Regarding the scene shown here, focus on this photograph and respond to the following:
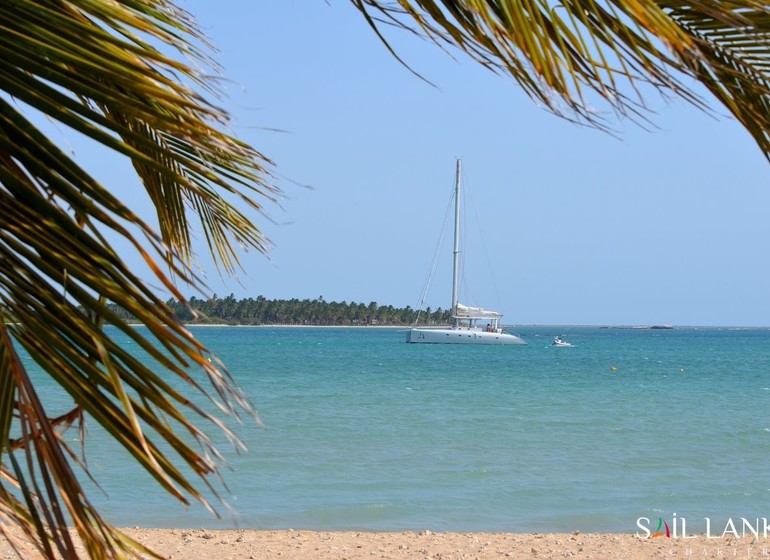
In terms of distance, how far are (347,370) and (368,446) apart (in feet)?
81.4

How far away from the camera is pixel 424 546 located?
8.63m

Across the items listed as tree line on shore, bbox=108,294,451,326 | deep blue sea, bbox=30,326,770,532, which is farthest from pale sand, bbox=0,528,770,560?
tree line on shore, bbox=108,294,451,326

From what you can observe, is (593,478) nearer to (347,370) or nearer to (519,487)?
(519,487)

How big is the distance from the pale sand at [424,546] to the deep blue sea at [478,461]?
73 cm

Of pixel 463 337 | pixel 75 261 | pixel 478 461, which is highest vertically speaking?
pixel 75 261

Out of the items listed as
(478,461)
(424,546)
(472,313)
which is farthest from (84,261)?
(472,313)

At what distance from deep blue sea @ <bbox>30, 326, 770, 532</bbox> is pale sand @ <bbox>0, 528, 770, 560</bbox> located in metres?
0.73

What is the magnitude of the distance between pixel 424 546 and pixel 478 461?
575 centimetres

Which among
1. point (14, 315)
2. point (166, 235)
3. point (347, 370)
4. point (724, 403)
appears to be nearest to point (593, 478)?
point (166, 235)

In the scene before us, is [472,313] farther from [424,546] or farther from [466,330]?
[424,546]

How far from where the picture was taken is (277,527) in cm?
992

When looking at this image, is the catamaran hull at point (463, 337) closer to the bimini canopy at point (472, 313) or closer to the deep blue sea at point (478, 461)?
the bimini canopy at point (472, 313)

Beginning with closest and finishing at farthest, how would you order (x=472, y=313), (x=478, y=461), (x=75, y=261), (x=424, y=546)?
(x=75, y=261) → (x=424, y=546) → (x=478, y=461) → (x=472, y=313)

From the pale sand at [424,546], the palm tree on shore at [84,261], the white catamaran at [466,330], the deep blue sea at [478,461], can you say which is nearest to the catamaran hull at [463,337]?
the white catamaran at [466,330]
